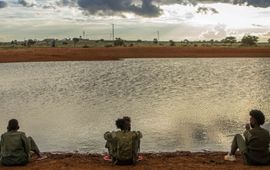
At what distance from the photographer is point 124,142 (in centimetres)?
1168

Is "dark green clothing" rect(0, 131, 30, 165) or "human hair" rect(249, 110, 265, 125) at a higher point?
"human hair" rect(249, 110, 265, 125)

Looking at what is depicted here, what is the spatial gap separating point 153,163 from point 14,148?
10.6 ft

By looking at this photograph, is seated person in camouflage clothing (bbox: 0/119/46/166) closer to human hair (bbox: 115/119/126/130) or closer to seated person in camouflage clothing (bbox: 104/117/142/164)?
seated person in camouflage clothing (bbox: 104/117/142/164)

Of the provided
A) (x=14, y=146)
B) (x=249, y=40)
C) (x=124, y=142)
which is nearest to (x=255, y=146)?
(x=124, y=142)

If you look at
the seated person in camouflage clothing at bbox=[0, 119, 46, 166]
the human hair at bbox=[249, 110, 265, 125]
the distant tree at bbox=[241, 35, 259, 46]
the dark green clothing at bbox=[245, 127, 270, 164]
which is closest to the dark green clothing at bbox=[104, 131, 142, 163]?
the seated person in camouflage clothing at bbox=[0, 119, 46, 166]

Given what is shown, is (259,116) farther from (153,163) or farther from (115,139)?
(115,139)

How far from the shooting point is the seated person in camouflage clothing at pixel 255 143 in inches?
434

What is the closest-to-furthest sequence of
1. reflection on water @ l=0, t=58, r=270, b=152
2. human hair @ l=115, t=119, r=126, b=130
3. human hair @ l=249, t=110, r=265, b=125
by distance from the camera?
human hair @ l=249, t=110, r=265, b=125, human hair @ l=115, t=119, r=126, b=130, reflection on water @ l=0, t=58, r=270, b=152

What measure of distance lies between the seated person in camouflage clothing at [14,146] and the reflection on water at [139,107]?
404 cm

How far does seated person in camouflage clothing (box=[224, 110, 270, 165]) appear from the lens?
11.0m

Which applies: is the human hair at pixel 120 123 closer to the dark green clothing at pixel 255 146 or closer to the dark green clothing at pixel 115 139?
the dark green clothing at pixel 115 139

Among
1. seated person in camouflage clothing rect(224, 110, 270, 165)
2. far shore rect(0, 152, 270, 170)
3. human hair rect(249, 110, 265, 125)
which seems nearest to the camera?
human hair rect(249, 110, 265, 125)

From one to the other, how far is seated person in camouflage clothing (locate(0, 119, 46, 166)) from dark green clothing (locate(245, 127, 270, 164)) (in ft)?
16.2

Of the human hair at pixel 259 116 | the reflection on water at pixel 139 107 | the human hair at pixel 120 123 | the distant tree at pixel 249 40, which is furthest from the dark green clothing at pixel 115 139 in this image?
the distant tree at pixel 249 40
